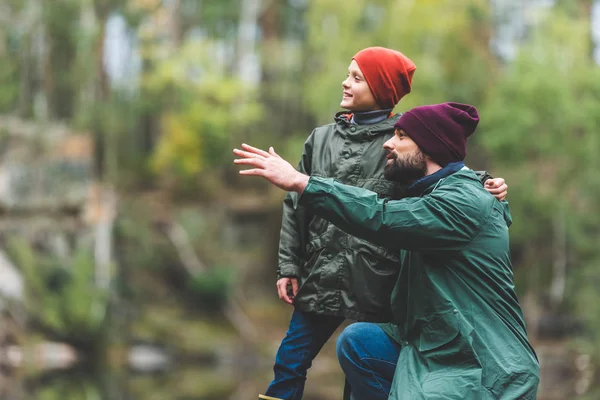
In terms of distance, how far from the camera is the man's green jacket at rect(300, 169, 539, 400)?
3.24 metres

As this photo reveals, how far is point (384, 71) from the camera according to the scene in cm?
401

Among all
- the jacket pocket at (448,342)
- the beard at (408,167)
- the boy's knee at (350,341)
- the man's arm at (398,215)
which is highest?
the beard at (408,167)

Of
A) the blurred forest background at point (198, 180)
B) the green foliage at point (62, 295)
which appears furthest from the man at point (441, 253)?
the green foliage at point (62, 295)

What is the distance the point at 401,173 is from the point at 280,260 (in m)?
0.87

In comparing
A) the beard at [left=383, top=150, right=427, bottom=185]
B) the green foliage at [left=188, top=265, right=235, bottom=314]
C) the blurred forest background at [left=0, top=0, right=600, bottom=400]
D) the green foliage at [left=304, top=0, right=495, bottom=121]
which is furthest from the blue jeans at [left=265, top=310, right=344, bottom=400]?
the green foliage at [left=304, top=0, right=495, bottom=121]

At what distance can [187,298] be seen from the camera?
23.1m

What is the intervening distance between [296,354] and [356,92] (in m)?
1.14

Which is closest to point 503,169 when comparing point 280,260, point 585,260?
point 585,260

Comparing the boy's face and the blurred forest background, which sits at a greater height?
the boy's face

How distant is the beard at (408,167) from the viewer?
358cm

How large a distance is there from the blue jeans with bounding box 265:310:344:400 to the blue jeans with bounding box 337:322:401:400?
218mm

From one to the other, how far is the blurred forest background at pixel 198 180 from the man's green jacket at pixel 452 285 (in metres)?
14.7

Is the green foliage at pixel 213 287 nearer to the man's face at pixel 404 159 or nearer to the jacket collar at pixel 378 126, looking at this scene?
the jacket collar at pixel 378 126

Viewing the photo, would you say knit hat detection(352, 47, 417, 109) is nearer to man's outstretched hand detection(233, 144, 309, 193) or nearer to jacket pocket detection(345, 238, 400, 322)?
jacket pocket detection(345, 238, 400, 322)
